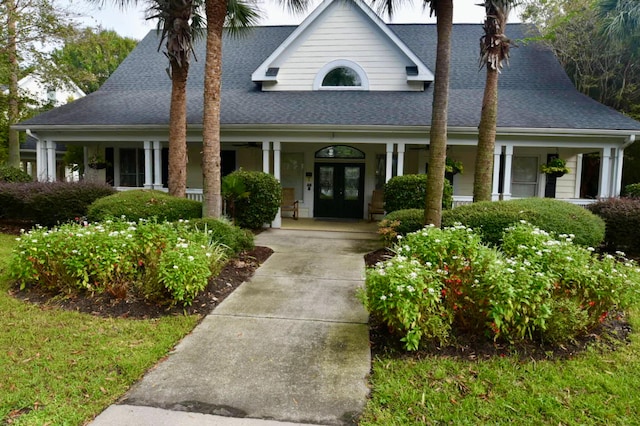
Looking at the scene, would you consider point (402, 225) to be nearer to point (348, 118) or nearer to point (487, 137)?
point (487, 137)

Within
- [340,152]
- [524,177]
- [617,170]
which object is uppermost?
[340,152]

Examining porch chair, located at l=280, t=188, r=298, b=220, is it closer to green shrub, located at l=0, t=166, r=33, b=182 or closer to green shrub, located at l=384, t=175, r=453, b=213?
green shrub, located at l=384, t=175, r=453, b=213

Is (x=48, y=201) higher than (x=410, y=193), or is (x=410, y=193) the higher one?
(x=410, y=193)

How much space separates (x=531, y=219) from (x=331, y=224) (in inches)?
268

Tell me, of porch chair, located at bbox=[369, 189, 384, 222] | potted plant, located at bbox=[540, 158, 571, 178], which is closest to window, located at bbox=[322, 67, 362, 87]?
porch chair, located at bbox=[369, 189, 384, 222]

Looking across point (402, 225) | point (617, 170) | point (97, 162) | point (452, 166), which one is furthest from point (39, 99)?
point (617, 170)

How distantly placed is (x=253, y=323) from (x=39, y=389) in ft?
6.82

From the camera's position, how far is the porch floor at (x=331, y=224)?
12.1 m

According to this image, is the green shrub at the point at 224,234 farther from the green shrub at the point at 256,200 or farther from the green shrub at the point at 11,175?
the green shrub at the point at 11,175

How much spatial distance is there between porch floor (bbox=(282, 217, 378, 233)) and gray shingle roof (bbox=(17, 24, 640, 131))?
9.97ft

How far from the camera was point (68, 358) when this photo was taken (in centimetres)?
378

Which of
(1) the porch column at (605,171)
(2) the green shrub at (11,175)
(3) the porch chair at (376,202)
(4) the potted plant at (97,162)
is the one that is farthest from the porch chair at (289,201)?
(1) the porch column at (605,171)

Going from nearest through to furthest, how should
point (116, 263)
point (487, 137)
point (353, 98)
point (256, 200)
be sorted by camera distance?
point (116, 263), point (487, 137), point (256, 200), point (353, 98)

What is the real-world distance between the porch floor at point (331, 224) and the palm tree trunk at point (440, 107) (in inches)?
183
